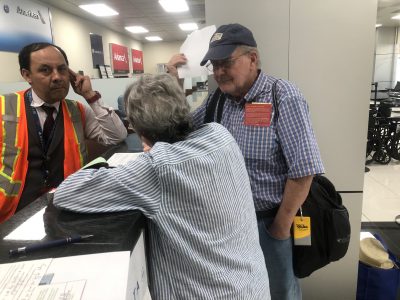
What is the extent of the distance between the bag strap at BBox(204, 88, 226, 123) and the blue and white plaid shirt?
73mm

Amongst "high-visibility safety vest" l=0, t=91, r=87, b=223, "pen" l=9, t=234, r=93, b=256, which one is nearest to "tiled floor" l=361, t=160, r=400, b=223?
"high-visibility safety vest" l=0, t=91, r=87, b=223

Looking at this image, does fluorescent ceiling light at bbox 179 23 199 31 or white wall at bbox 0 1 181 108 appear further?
fluorescent ceiling light at bbox 179 23 199 31

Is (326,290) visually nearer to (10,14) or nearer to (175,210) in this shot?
(175,210)

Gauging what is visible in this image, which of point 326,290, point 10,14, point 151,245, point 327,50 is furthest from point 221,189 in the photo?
point 10,14

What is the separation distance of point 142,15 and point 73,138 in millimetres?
7508

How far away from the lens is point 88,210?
2.63 feet

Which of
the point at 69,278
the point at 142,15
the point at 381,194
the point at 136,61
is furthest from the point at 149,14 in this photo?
the point at 69,278

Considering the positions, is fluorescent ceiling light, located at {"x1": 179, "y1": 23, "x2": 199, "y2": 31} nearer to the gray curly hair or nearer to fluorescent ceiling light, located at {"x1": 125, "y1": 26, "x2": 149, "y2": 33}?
fluorescent ceiling light, located at {"x1": 125, "y1": 26, "x2": 149, "y2": 33}

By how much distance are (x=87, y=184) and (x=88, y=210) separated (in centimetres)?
7

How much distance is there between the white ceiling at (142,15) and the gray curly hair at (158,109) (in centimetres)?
639

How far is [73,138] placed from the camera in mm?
1522

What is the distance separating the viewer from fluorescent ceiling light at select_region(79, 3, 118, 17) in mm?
6993

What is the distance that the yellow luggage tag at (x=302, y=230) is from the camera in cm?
143

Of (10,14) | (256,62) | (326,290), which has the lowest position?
(326,290)
